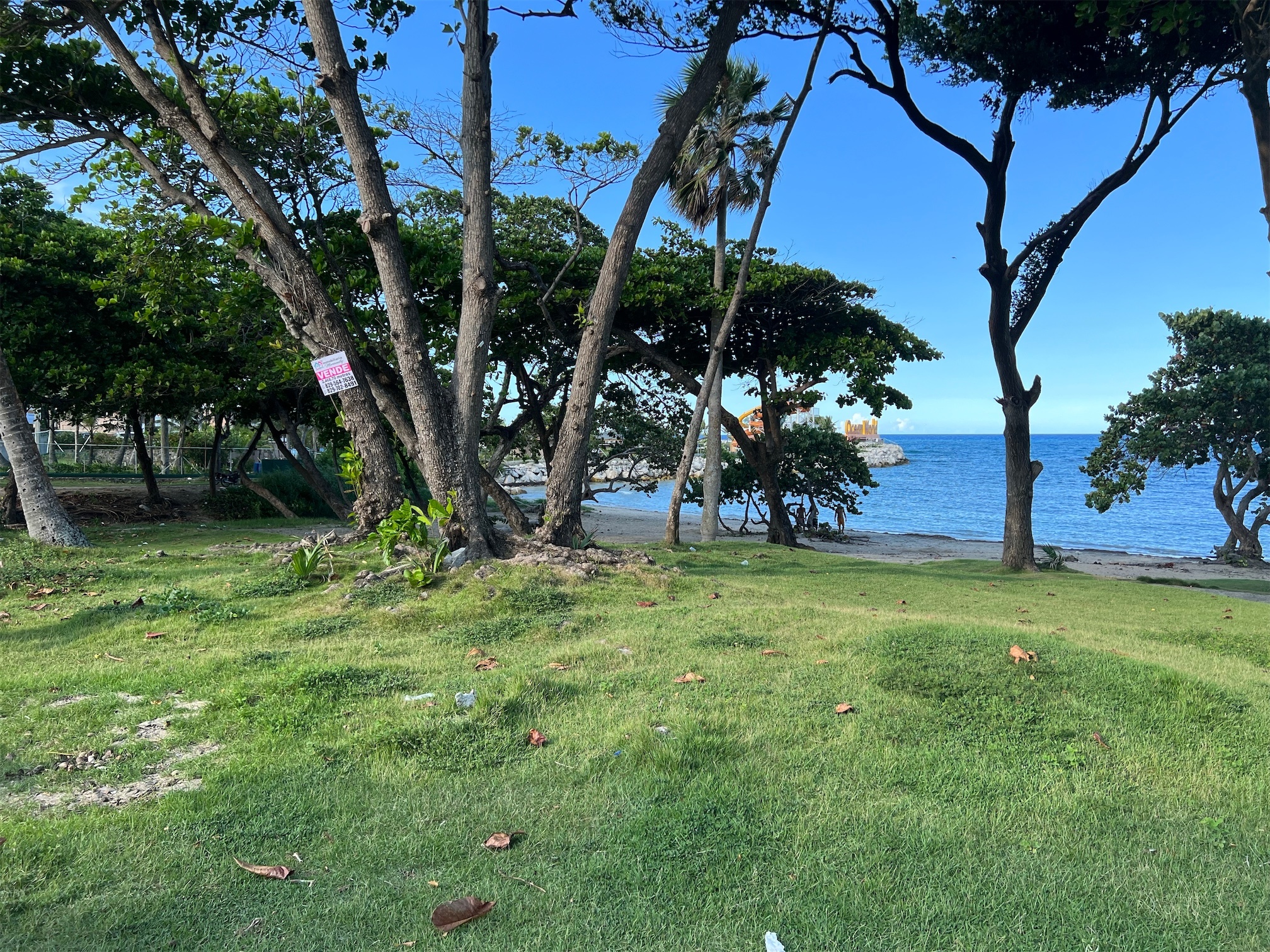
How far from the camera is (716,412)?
17.0 meters

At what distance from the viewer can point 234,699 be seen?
4.39 meters

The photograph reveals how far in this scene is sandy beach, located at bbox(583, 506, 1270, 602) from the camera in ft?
62.6

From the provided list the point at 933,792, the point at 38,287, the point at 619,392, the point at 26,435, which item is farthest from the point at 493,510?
the point at 933,792

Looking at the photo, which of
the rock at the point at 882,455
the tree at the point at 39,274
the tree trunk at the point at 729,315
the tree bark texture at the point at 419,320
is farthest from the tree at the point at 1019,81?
the rock at the point at 882,455

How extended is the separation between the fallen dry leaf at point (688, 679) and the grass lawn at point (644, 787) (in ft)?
0.28

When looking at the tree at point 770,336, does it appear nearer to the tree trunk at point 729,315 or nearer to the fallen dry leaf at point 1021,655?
the tree trunk at point 729,315

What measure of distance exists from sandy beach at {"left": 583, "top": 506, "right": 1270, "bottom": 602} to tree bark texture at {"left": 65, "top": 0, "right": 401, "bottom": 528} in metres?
7.78

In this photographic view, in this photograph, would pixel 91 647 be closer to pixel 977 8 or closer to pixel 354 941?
pixel 354 941

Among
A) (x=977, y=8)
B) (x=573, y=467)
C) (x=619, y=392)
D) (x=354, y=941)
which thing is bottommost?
(x=354, y=941)

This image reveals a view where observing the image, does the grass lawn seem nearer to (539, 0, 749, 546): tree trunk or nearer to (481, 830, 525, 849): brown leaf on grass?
(481, 830, 525, 849): brown leaf on grass

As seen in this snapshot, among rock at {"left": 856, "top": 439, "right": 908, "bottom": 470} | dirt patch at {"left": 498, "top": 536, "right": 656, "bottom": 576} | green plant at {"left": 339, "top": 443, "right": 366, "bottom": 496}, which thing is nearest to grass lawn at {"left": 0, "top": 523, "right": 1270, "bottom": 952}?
dirt patch at {"left": 498, "top": 536, "right": 656, "bottom": 576}

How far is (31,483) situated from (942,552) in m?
21.9

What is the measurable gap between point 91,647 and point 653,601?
447cm

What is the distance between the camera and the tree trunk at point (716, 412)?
627 inches
